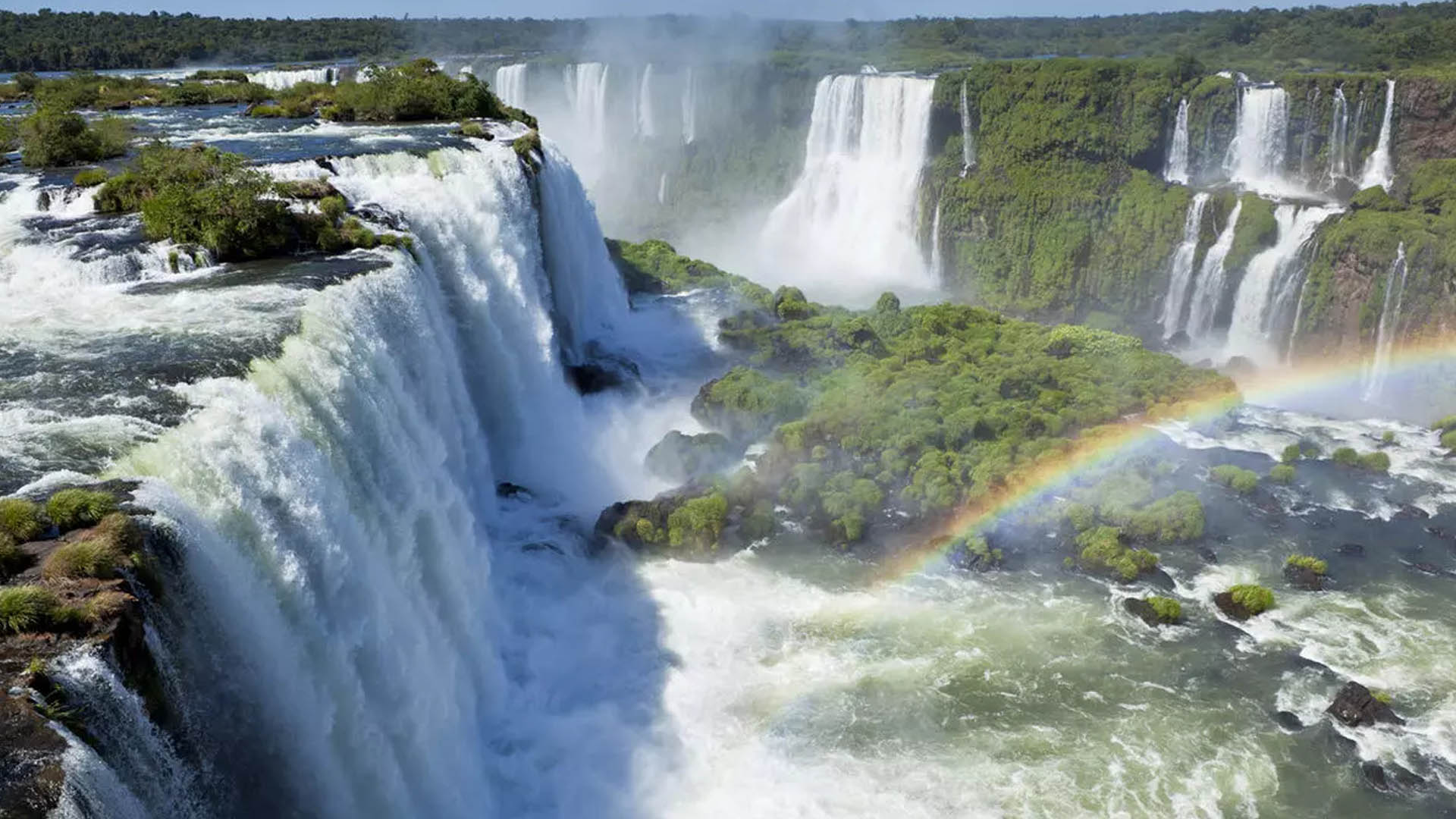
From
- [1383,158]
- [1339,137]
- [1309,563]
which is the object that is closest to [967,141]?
[1339,137]

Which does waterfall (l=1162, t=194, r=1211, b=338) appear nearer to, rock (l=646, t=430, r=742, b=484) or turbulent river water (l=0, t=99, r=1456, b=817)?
turbulent river water (l=0, t=99, r=1456, b=817)

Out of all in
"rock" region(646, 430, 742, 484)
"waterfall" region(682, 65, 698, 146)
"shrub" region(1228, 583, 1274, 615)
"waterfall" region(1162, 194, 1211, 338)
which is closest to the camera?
"shrub" region(1228, 583, 1274, 615)

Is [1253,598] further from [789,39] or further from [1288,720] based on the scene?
[789,39]

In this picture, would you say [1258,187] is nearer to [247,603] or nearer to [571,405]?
[571,405]

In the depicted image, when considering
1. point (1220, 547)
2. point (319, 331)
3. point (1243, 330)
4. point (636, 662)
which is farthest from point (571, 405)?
point (1243, 330)

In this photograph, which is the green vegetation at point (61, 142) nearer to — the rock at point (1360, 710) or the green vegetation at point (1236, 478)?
the green vegetation at point (1236, 478)

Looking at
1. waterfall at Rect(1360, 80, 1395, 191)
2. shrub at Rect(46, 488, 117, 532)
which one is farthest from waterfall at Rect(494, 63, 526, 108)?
shrub at Rect(46, 488, 117, 532)
